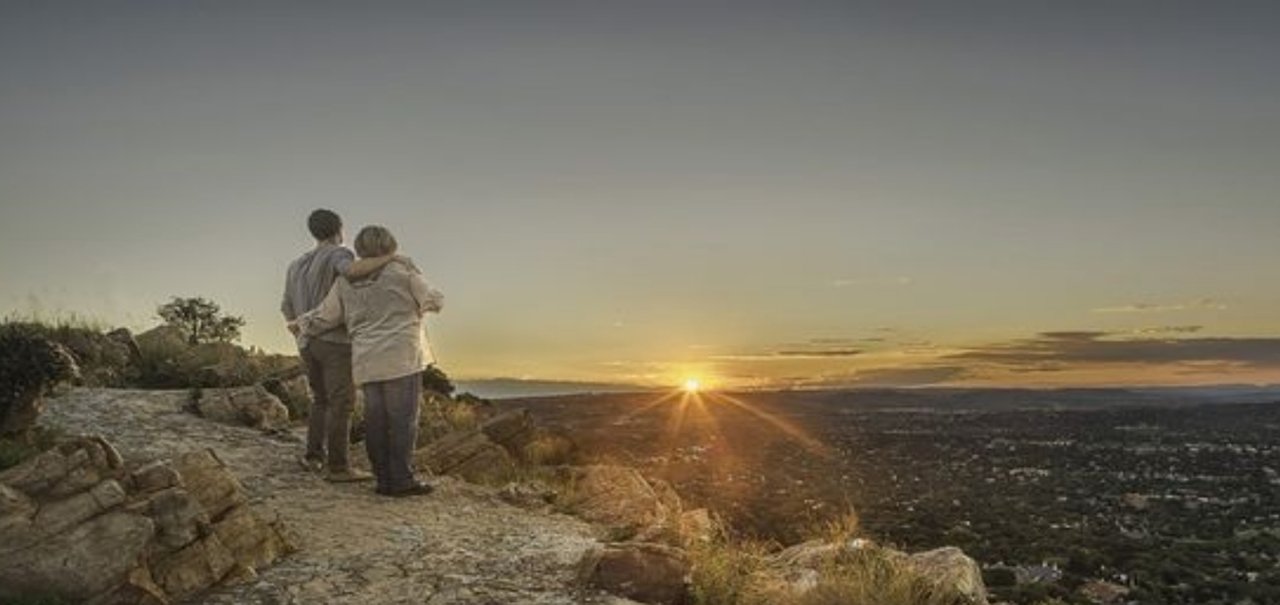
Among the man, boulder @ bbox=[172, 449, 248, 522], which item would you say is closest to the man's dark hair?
the man

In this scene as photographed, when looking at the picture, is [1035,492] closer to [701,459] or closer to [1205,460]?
[701,459]

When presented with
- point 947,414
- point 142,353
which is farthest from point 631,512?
point 947,414

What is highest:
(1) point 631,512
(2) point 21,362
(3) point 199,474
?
(2) point 21,362

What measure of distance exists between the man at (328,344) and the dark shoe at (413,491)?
661 mm

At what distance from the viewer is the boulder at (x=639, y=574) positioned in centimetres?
880

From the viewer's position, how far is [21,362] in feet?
38.5

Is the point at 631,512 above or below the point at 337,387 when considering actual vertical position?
below

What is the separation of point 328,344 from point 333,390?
0.50 m

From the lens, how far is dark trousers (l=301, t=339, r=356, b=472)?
39.0 ft

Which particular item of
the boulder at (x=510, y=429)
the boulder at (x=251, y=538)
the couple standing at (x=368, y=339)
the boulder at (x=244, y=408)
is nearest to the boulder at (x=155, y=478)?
the boulder at (x=251, y=538)

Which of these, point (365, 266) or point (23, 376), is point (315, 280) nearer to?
point (365, 266)

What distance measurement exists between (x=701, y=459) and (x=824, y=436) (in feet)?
155

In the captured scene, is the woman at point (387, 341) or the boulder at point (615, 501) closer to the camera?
the woman at point (387, 341)

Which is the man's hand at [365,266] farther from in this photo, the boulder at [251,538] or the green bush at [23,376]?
the green bush at [23,376]
